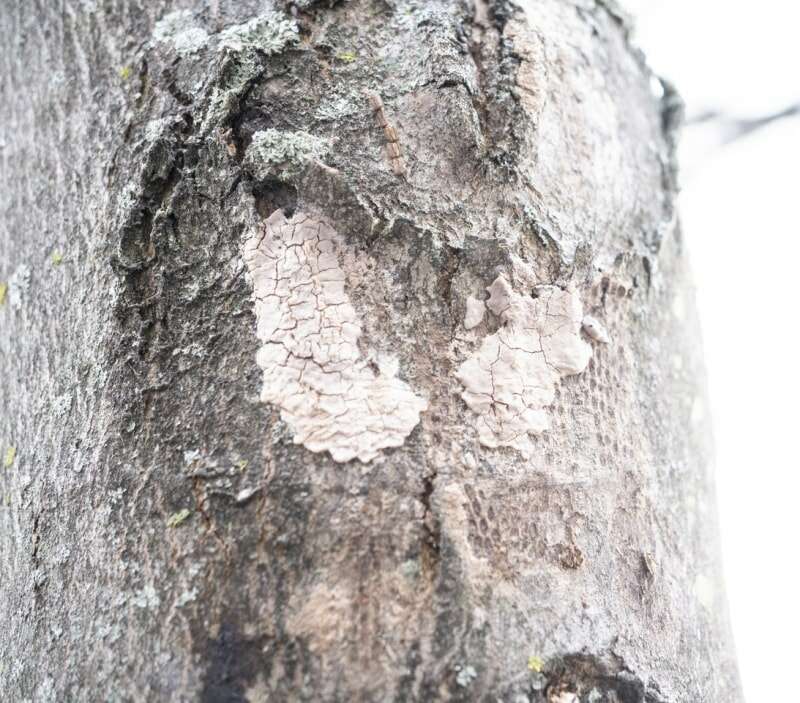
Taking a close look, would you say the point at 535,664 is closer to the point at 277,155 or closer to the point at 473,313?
the point at 473,313

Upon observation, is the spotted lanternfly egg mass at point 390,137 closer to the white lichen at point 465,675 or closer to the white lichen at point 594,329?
the white lichen at point 594,329

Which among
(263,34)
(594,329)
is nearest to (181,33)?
(263,34)

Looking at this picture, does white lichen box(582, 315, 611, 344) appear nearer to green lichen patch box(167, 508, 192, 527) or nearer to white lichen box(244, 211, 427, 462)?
white lichen box(244, 211, 427, 462)

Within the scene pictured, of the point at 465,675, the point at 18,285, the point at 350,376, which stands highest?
the point at 18,285

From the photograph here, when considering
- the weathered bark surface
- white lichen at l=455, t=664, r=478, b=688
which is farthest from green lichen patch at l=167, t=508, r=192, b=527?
white lichen at l=455, t=664, r=478, b=688

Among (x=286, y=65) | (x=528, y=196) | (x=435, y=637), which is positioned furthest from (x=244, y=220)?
(x=435, y=637)

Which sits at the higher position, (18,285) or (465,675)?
(18,285)
